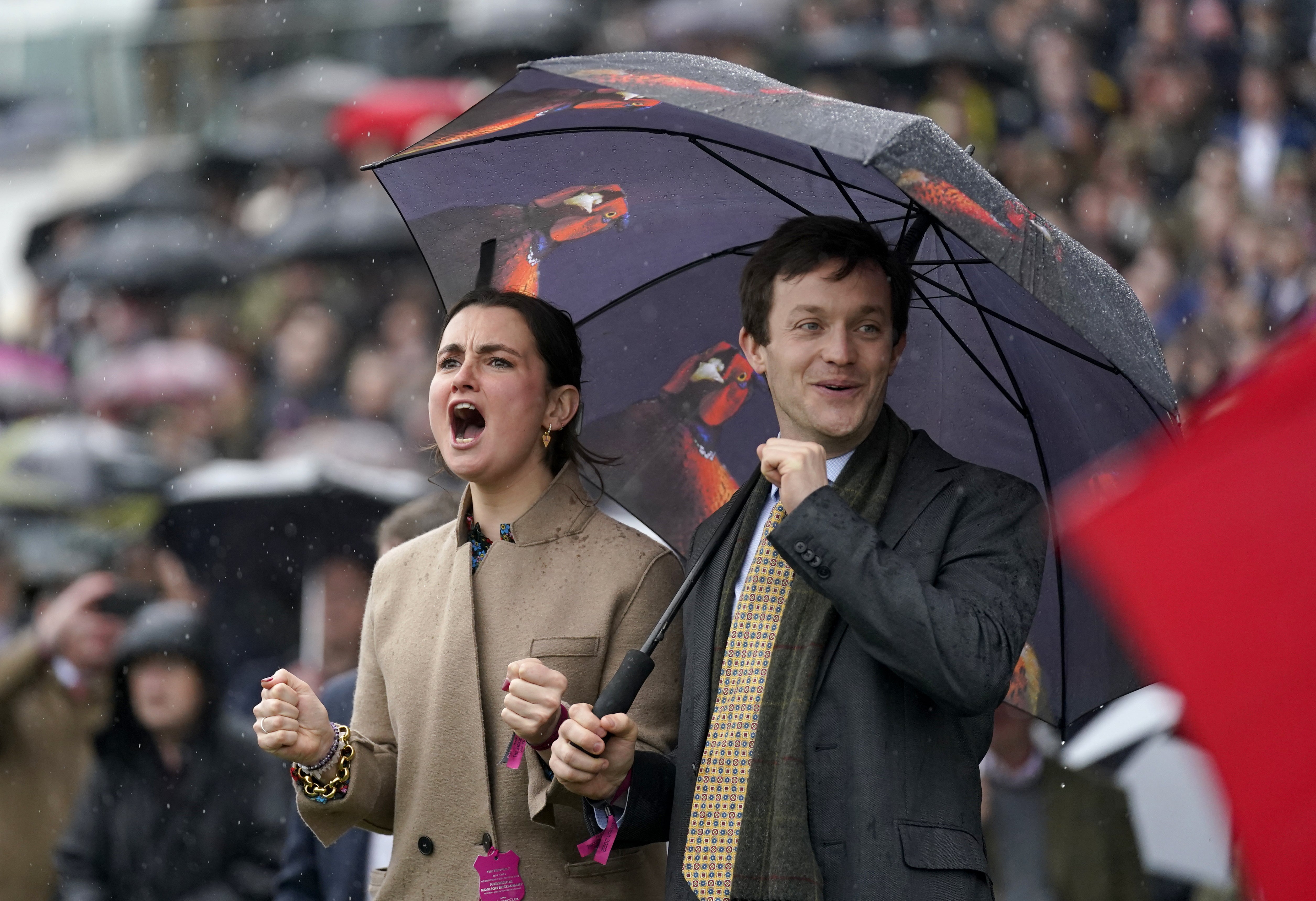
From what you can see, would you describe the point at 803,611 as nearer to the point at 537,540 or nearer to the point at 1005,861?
the point at 537,540

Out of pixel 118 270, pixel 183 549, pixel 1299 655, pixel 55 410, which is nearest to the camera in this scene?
pixel 1299 655

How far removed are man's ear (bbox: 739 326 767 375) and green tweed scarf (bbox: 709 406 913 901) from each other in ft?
0.72

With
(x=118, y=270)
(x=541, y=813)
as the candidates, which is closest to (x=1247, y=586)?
(x=541, y=813)

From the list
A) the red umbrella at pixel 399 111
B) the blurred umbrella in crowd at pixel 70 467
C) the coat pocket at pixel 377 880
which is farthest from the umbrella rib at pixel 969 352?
the red umbrella at pixel 399 111

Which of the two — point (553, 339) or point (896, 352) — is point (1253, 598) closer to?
point (896, 352)

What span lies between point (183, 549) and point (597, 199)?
4.62 metres

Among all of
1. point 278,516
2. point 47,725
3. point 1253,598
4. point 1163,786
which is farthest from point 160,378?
point 1253,598

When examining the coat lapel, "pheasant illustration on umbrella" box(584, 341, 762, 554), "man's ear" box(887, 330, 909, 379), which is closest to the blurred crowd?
"pheasant illustration on umbrella" box(584, 341, 762, 554)

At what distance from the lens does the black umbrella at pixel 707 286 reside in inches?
106

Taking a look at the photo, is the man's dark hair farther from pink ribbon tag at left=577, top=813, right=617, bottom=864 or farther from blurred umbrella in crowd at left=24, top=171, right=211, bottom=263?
blurred umbrella in crowd at left=24, top=171, right=211, bottom=263

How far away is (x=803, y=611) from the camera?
2502 mm

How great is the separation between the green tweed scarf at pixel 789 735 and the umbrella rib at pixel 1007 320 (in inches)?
16.9

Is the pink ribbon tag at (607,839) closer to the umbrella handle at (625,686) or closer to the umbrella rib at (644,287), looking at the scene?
the umbrella handle at (625,686)

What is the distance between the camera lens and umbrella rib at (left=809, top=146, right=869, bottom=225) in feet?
9.12
